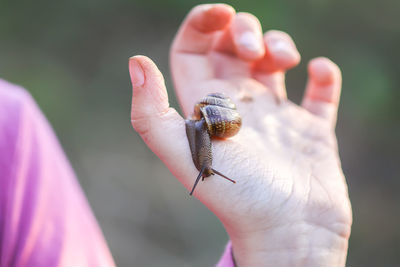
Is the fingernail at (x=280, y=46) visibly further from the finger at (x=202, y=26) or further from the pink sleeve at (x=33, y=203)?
the pink sleeve at (x=33, y=203)

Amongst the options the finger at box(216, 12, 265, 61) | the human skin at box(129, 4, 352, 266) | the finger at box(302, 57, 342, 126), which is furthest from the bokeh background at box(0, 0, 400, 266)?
the finger at box(216, 12, 265, 61)

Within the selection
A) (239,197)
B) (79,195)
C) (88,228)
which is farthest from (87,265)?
(239,197)

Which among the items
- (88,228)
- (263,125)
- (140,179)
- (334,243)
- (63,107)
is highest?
(263,125)

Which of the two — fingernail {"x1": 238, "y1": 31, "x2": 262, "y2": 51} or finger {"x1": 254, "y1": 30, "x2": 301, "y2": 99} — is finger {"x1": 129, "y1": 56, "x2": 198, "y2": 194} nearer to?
fingernail {"x1": 238, "y1": 31, "x2": 262, "y2": 51}

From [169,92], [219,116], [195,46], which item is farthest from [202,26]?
[169,92]

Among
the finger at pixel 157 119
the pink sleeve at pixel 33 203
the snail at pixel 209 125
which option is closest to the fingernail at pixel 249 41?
the snail at pixel 209 125

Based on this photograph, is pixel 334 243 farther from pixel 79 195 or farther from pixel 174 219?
pixel 174 219

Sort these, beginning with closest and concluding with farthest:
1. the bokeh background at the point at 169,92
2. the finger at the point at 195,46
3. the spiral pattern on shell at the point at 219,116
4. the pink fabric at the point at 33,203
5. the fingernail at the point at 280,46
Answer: the spiral pattern on shell at the point at 219,116
the pink fabric at the point at 33,203
the finger at the point at 195,46
the fingernail at the point at 280,46
the bokeh background at the point at 169,92
